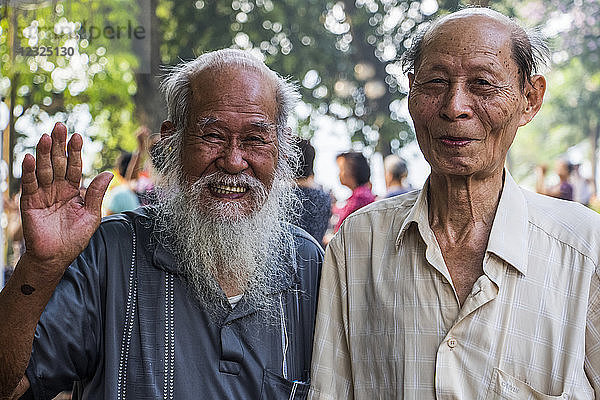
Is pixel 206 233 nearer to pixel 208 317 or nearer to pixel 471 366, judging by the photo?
pixel 208 317

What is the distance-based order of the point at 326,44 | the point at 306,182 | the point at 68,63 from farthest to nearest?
the point at 326,44, the point at 68,63, the point at 306,182

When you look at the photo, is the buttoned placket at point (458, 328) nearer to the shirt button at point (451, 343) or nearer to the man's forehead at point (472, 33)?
the shirt button at point (451, 343)

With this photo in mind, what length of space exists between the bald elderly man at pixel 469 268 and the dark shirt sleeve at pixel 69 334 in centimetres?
65

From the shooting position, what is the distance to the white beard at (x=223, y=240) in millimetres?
2283

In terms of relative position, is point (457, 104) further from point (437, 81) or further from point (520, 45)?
point (520, 45)

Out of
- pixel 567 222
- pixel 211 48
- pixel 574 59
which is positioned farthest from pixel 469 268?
pixel 574 59

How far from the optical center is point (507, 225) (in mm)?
1901

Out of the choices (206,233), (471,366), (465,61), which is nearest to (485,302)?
(471,366)

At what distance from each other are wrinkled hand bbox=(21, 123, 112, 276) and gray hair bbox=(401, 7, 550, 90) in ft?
3.09

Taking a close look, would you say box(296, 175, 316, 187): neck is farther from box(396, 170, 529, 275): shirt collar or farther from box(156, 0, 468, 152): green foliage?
box(396, 170, 529, 275): shirt collar

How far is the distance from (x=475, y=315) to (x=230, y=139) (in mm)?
961

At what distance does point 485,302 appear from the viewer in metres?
1.81

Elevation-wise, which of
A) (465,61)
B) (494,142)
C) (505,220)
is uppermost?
(465,61)

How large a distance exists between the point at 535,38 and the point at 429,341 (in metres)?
0.88
